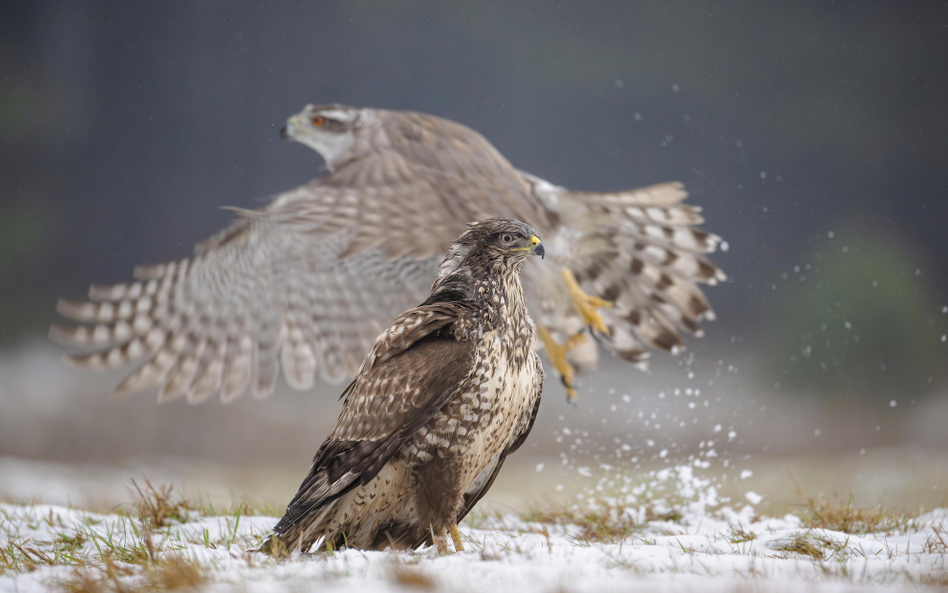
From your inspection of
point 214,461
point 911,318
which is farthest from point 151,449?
point 911,318

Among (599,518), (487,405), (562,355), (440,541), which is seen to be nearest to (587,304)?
(562,355)

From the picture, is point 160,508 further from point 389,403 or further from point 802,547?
point 802,547

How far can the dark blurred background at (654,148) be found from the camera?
16.0 ft

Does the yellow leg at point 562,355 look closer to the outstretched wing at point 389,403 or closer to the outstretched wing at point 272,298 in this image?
the outstretched wing at point 272,298

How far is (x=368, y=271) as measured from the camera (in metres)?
4.21

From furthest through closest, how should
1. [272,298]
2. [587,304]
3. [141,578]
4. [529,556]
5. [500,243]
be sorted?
[272,298], [587,304], [500,243], [529,556], [141,578]

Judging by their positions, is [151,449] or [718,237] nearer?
[718,237]

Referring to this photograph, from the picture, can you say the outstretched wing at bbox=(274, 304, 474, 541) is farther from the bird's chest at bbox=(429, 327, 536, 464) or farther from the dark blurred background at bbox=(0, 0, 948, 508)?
the dark blurred background at bbox=(0, 0, 948, 508)

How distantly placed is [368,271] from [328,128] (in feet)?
2.88

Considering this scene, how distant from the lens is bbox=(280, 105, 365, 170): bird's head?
13.6ft

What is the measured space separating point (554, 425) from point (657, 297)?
126 centimetres

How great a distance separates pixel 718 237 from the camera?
4.39m

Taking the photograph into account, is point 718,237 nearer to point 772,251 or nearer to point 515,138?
point 772,251

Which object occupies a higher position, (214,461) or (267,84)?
(267,84)
